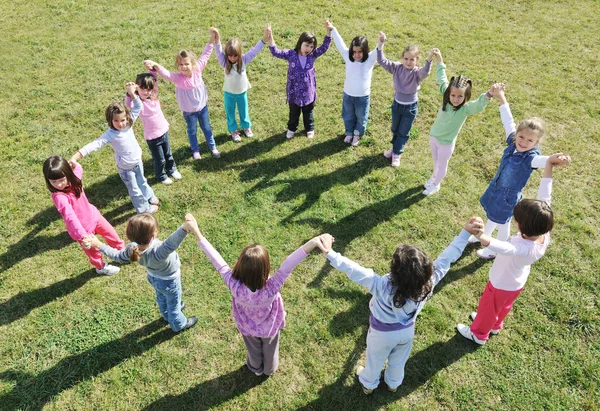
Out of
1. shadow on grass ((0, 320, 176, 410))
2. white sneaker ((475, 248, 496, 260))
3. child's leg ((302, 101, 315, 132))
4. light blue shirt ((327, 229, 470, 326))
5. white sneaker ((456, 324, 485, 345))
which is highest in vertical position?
light blue shirt ((327, 229, 470, 326))

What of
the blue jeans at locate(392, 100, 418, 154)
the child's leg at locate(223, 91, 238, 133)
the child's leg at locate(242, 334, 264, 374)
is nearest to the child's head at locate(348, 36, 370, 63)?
the blue jeans at locate(392, 100, 418, 154)

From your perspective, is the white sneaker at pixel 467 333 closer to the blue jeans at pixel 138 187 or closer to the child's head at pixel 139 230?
the child's head at pixel 139 230

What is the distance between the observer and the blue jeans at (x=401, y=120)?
22.8 ft

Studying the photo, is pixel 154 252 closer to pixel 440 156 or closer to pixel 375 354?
pixel 375 354

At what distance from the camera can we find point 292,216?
6668mm

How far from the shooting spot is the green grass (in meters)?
4.80

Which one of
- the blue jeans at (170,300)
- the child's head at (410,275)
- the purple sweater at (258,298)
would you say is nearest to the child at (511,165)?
the child's head at (410,275)

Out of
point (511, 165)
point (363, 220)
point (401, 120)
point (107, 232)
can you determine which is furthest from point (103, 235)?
point (511, 165)

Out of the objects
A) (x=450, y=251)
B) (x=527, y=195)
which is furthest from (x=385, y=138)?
(x=450, y=251)

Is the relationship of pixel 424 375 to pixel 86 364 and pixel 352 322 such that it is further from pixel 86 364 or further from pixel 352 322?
pixel 86 364

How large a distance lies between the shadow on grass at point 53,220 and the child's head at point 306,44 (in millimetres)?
3734

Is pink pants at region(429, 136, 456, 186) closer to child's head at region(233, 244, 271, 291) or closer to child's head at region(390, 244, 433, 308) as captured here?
child's head at region(390, 244, 433, 308)

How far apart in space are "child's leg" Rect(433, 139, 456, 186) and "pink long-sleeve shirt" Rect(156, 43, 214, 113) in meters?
3.86

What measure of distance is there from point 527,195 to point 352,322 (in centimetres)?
390
